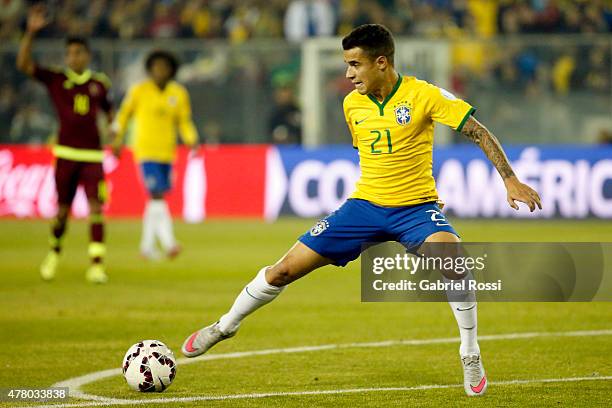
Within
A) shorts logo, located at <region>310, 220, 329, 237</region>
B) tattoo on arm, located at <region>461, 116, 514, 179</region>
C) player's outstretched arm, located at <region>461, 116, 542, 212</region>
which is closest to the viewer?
player's outstretched arm, located at <region>461, 116, 542, 212</region>

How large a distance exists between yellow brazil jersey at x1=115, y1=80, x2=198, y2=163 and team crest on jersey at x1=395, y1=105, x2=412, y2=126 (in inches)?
360

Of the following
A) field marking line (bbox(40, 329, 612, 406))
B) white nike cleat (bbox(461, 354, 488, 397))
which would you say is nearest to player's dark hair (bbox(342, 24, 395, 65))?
white nike cleat (bbox(461, 354, 488, 397))

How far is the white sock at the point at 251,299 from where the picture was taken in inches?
309

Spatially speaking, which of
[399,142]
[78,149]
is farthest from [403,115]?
[78,149]

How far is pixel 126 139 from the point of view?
23.8 m

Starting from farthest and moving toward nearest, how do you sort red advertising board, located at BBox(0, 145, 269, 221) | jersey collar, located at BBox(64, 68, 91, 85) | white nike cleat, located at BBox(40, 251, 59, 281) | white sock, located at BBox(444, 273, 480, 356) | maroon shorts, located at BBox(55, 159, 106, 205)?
red advertising board, located at BBox(0, 145, 269, 221), white nike cleat, located at BBox(40, 251, 59, 281), jersey collar, located at BBox(64, 68, 91, 85), maroon shorts, located at BBox(55, 159, 106, 205), white sock, located at BBox(444, 273, 480, 356)

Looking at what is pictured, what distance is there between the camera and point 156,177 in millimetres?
16641

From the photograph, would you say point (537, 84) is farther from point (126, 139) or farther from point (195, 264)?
point (195, 264)

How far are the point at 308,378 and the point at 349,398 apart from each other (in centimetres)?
79

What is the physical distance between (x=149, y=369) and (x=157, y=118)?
9.59m

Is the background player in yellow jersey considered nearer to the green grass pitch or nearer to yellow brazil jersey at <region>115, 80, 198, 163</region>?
yellow brazil jersey at <region>115, 80, 198, 163</region>

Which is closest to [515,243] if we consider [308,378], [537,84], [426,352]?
[537,84]

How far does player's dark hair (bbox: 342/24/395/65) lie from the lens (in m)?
7.62

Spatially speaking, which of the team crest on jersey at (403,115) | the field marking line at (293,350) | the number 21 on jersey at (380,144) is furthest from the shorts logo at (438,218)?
the field marking line at (293,350)
